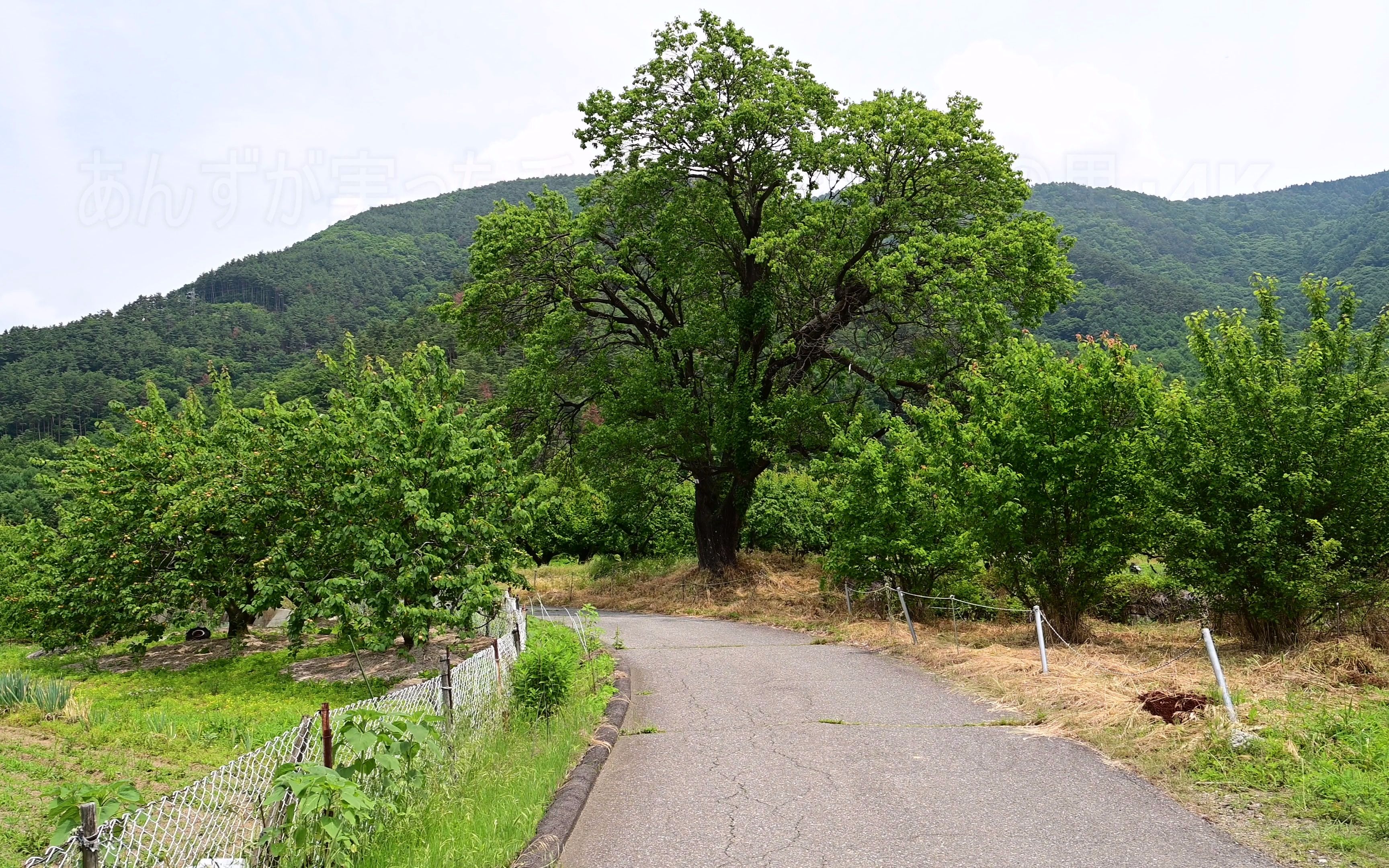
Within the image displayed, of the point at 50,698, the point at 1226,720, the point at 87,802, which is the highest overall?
the point at 87,802

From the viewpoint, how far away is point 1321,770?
21.0 ft

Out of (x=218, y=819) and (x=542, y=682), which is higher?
(x=218, y=819)

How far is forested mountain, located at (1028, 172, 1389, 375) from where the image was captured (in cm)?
7150

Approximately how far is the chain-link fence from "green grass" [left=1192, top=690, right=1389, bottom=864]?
6237mm

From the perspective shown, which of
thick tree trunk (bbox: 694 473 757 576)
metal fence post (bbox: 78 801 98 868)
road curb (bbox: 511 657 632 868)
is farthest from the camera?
thick tree trunk (bbox: 694 473 757 576)

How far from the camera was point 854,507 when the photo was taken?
60.6ft

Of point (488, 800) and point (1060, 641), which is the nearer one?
point (488, 800)

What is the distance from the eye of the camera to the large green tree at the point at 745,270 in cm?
2183

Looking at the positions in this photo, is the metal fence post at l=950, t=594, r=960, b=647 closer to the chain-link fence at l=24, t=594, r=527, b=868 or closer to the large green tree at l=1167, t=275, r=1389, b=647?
the large green tree at l=1167, t=275, r=1389, b=647

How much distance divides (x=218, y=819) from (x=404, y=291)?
13410cm

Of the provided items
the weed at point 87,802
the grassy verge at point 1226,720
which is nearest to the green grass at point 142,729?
the weed at point 87,802

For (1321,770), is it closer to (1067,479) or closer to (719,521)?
(1067,479)

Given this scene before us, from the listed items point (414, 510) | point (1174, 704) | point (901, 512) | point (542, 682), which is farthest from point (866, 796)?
point (901, 512)

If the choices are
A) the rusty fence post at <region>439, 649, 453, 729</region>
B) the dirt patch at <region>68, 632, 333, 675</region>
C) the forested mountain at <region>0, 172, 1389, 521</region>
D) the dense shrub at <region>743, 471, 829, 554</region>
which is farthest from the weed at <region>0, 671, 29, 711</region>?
the forested mountain at <region>0, 172, 1389, 521</region>
